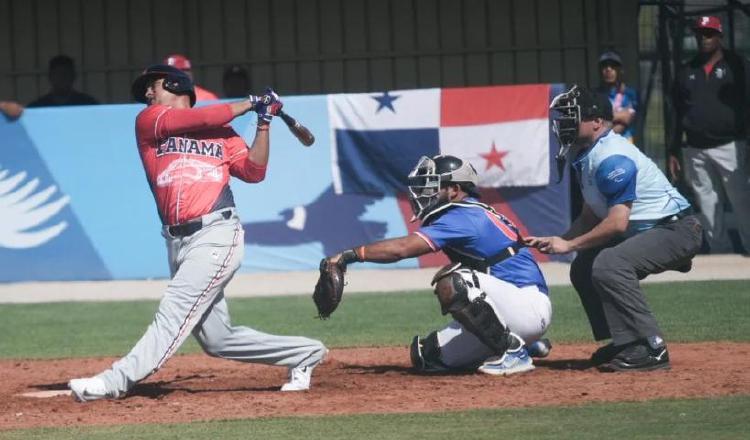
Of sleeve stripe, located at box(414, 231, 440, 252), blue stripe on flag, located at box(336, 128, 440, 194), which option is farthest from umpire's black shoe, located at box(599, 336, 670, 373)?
blue stripe on flag, located at box(336, 128, 440, 194)

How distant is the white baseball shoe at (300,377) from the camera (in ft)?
26.8

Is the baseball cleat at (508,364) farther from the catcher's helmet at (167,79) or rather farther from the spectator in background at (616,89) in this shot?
the spectator in background at (616,89)

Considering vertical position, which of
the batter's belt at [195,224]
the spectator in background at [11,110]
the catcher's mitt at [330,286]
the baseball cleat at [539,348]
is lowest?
the baseball cleat at [539,348]

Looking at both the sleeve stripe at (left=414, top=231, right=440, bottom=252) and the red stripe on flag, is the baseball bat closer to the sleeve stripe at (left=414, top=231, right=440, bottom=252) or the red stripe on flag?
the sleeve stripe at (left=414, top=231, right=440, bottom=252)

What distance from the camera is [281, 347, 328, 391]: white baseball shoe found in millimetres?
8172

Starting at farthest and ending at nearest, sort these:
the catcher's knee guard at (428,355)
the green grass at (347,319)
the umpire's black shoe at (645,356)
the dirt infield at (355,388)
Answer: the green grass at (347,319) → the catcher's knee guard at (428,355) → the umpire's black shoe at (645,356) → the dirt infield at (355,388)

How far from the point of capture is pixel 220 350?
8023mm

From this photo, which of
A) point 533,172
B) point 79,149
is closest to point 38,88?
point 79,149

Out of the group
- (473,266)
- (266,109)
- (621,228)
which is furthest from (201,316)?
(621,228)

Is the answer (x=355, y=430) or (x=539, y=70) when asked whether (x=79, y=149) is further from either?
(x=355, y=430)

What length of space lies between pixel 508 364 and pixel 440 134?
17.7 feet

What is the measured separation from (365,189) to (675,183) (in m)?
3.02

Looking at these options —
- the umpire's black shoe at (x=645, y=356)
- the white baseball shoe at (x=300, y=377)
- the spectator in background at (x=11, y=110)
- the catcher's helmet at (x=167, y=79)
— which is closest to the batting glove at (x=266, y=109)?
the catcher's helmet at (x=167, y=79)

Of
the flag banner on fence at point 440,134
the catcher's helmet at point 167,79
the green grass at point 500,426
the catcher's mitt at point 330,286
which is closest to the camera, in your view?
the green grass at point 500,426
